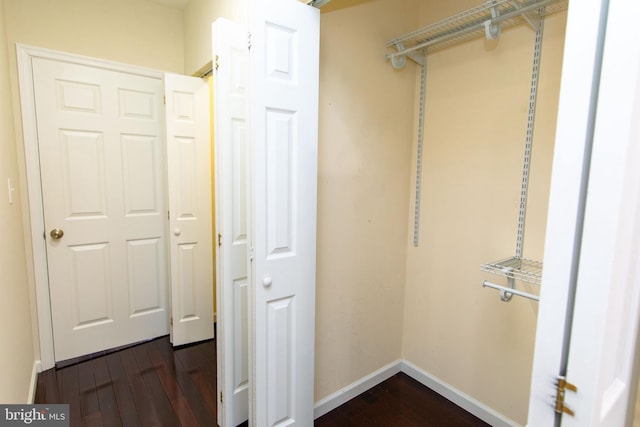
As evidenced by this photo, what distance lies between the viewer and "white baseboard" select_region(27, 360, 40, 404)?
1.96 m

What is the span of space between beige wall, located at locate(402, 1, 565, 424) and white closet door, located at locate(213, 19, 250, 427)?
3.98 ft

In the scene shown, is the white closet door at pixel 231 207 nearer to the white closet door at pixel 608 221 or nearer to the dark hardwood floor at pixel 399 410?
the dark hardwood floor at pixel 399 410

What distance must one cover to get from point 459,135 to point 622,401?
5.05 ft

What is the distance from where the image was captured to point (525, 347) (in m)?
1.71

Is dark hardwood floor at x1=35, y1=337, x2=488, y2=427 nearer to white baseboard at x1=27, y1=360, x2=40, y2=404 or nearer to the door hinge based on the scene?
white baseboard at x1=27, y1=360, x2=40, y2=404

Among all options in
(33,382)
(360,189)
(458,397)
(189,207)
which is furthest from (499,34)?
(33,382)

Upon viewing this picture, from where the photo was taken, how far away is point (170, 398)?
206 cm

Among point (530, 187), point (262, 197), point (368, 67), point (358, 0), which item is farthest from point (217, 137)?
point (530, 187)

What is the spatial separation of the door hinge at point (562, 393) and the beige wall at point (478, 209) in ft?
4.05

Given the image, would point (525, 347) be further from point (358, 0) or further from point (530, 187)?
point (358, 0)

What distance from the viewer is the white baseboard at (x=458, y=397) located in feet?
6.07

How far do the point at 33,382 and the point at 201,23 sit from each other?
2.69 m

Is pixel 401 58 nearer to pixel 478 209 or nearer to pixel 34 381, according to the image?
pixel 478 209

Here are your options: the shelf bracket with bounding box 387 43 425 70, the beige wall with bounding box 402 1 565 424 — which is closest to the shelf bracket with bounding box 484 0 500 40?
the beige wall with bounding box 402 1 565 424
